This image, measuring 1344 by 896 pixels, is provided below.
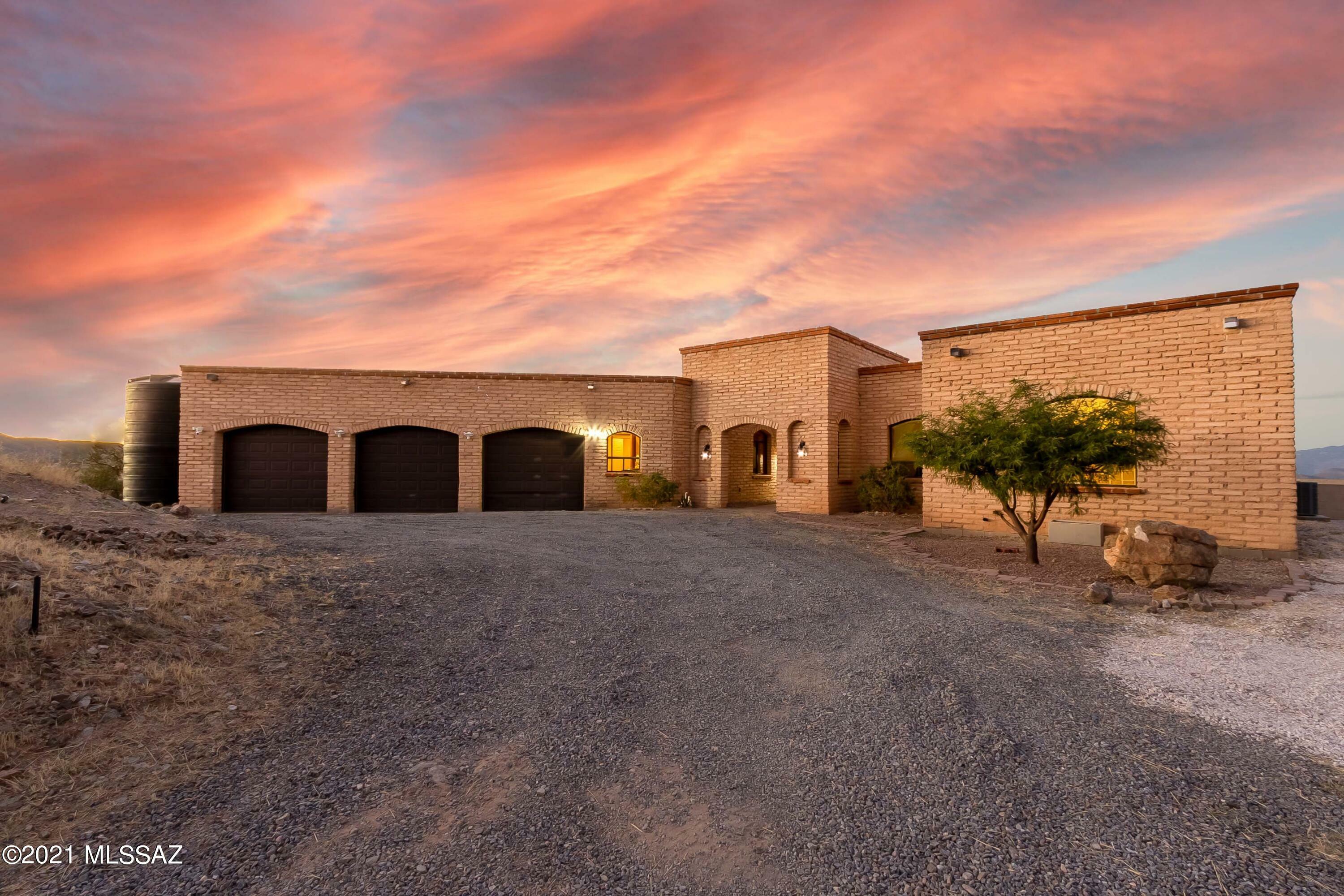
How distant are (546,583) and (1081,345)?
10.2 meters

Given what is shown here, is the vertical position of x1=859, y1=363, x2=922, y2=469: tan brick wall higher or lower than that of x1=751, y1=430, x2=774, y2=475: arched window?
higher

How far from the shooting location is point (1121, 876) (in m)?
2.21

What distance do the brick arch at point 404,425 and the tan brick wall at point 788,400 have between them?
695 cm

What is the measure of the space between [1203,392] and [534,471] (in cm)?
1461

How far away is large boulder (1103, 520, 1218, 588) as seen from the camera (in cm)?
674

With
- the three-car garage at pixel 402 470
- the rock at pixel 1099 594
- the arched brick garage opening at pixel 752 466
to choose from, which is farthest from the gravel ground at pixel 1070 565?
the three-car garage at pixel 402 470

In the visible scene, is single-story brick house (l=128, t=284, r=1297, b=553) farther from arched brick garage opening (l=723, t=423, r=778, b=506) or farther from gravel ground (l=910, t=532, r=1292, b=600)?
gravel ground (l=910, t=532, r=1292, b=600)

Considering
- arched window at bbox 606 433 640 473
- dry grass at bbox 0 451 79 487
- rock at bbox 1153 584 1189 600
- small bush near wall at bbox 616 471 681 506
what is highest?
arched window at bbox 606 433 640 473

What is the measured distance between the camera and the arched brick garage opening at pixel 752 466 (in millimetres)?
18719

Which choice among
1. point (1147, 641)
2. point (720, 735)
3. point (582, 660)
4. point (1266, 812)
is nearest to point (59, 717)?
point (582, 660)

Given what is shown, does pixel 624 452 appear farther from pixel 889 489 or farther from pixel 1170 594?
pixel 1170 594

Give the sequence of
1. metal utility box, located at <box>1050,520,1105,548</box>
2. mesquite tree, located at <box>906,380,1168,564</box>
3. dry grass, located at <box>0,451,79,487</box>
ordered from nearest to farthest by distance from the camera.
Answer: mesquite tree, located at <box>906,380,1168,564</box>, metal utility box, located at <box>1050,520,1105,548</box>, dry grass, located at <box>0,451,79,487</box>

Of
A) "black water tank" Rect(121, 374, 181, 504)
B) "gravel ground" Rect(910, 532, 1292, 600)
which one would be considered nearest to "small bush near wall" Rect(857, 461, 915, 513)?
"gravel ground" Rect(910, 532, 1292, 600)

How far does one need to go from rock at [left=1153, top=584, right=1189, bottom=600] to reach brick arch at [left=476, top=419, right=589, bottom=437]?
502 inches
